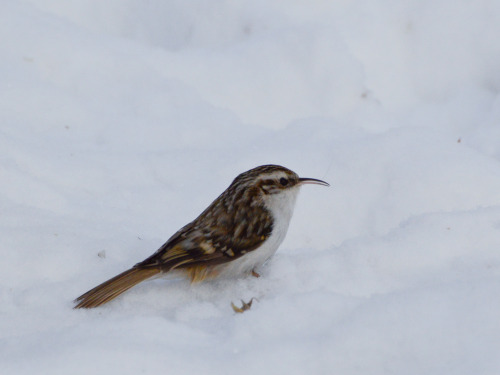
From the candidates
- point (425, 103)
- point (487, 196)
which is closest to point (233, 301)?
point (487, 196)

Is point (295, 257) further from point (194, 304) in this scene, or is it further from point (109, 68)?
A: point (109, 68)

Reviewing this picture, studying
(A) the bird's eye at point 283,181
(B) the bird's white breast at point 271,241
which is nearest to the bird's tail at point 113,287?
(B) the bird's white breast at point 271,241

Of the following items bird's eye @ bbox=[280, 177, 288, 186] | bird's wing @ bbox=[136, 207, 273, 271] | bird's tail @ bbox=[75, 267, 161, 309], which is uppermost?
bird's eye @ bbox=[280, 177, 288, 186]

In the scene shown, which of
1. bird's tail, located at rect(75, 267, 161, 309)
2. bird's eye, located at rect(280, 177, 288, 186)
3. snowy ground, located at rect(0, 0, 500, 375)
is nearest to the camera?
snowy ground, located at rect(0, 0, 500, 375)

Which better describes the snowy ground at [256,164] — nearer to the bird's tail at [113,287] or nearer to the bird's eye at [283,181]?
the bird's tail at [113,287]

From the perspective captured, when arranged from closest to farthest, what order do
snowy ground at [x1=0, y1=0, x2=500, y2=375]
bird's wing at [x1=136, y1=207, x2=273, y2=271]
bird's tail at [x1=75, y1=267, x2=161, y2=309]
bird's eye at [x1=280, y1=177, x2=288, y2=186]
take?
snowy ground at [x1=0, y1=0, x2=500, y2=375] < bird's tail at [x1=75, y1=267, x2=161, y2=309] < bird's wing at [x1=136, y1=207, x2=273, y2=271] < bird's eye at [x1=280, y1=177, x2=288, y2=186]

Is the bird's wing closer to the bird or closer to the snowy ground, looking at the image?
the bird

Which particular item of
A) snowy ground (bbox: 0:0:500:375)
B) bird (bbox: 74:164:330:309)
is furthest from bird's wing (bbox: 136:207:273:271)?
snowy ground (bbox: 0:0:500:375)
